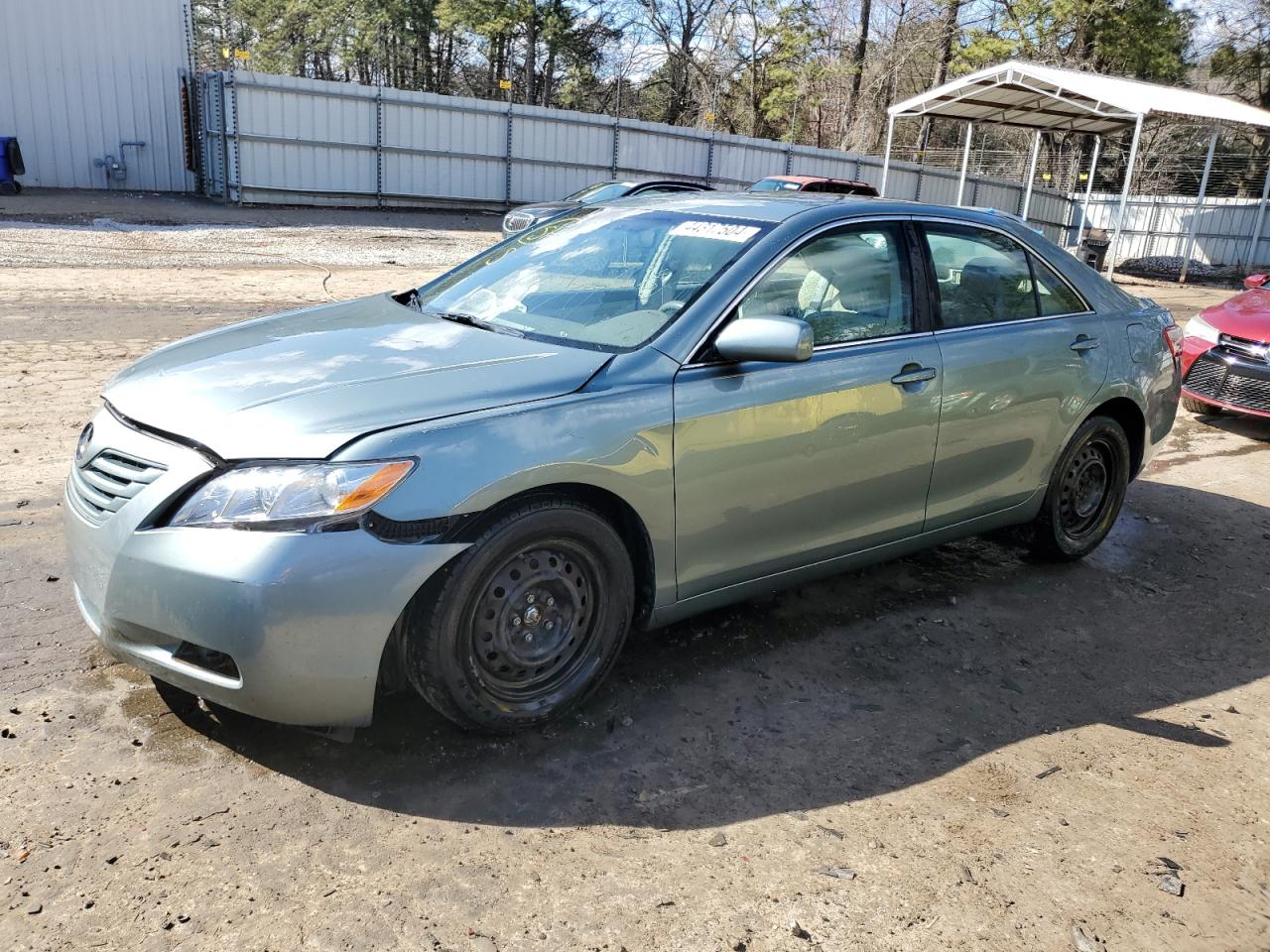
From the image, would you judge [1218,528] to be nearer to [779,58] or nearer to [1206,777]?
[1206,777]

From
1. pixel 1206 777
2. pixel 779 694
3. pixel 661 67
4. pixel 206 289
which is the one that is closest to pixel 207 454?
pixel 779 694

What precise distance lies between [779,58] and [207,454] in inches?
1517

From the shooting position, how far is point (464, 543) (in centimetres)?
288

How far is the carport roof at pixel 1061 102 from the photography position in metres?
18.9

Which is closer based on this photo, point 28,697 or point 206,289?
point 28,697

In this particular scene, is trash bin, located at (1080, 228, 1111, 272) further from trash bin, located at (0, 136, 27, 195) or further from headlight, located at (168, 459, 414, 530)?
trash bin, located at (0, 136, 27, 195)

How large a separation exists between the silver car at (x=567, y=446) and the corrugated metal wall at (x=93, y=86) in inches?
861

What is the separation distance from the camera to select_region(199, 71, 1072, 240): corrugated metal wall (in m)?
21.2

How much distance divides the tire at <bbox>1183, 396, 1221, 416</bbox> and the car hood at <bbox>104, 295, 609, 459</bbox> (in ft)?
25.0

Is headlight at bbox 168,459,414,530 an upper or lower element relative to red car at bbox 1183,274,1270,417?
upper

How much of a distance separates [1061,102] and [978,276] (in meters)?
19.2

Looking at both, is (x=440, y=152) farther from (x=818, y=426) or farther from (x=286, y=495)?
(x=286, y=495)

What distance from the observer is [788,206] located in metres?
4.03

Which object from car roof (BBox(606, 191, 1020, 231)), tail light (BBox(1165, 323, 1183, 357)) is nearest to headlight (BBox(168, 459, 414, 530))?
car roof (BBox(606, 191, 1020, 231))
